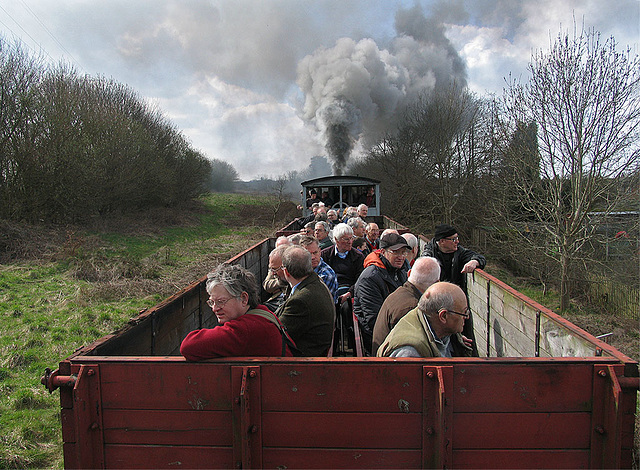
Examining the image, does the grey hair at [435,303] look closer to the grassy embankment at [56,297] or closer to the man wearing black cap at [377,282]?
the man wearing black cap at [377,282]

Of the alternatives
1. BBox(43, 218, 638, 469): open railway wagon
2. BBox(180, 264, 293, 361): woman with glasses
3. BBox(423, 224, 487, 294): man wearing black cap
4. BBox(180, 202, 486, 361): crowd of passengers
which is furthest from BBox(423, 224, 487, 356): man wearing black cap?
BBox(180, 264, 293, 361): woman with glasses

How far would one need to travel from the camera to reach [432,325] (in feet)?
7.24

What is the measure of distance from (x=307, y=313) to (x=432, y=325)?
2.66ft

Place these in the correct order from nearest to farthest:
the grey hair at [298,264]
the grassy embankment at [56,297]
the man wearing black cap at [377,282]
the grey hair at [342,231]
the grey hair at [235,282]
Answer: the grey hair at [235,282]
the grey hair at [298,264]
the man wearing black cap at [377,282]
the grassy embankment at [56,297]
the grey hair at [342,231]

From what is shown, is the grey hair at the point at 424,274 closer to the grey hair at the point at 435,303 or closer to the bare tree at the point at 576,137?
the grey hair at the point at 435,303

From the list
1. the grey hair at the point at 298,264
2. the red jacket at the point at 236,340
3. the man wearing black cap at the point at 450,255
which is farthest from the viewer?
the man wearing black cap at the point at 450,255

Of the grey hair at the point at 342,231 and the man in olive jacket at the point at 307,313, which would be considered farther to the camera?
the grey hair at the point at 342,231

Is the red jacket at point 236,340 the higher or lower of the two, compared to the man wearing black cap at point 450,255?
lower

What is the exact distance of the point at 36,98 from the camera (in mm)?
13492

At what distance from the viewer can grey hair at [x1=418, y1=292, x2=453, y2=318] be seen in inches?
84.4

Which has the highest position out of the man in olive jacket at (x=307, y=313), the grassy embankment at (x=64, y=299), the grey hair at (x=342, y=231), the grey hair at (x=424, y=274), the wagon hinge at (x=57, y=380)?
the grey hair at (x=342, y=231)

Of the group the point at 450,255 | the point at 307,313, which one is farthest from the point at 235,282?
the point at 450,255

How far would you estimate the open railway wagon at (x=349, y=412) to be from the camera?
1.83 meters

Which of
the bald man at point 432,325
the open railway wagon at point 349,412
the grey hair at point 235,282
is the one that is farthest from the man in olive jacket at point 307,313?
the open railway wagon at point 349,412
